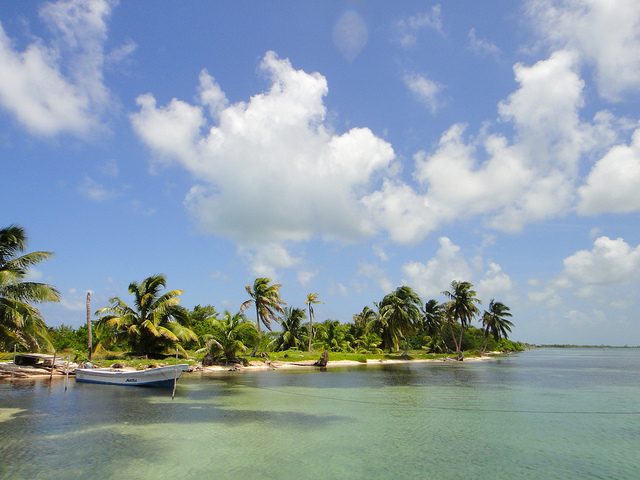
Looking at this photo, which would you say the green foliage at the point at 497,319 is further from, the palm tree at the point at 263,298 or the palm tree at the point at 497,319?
the palm tree at the point at 263,298

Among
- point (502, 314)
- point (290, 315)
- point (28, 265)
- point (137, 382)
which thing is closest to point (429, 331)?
point (502, 314)

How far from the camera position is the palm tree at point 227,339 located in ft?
142

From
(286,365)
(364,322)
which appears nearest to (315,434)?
(286,365)

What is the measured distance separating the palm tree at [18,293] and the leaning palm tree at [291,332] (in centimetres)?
3900

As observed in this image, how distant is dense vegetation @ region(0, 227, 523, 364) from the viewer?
25.7 meters

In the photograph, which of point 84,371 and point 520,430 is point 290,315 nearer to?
point 84,371

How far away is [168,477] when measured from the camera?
11688mm

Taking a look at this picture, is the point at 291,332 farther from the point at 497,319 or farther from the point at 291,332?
the point at 497,319

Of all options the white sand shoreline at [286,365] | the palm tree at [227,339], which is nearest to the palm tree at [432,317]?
the white sand shoreline at [286,365]

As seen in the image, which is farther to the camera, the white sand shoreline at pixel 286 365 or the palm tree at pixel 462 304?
the palm tree at pixel 462 304

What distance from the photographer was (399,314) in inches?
2672

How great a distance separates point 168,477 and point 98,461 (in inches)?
110

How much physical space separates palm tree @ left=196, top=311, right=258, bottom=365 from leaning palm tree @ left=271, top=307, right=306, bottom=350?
703 inches

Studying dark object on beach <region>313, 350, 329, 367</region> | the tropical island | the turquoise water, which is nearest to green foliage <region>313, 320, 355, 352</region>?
the tropical island
